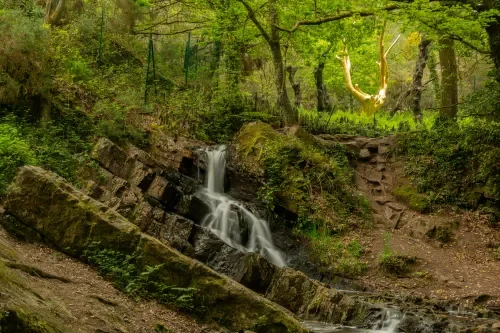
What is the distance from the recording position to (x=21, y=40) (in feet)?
40.9

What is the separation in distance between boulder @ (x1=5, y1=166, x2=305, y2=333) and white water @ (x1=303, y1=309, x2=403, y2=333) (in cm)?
165

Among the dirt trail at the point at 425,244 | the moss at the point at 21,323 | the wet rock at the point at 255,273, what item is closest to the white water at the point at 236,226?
the wet rock at the point at 255,273

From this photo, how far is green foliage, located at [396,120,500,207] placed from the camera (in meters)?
14.5

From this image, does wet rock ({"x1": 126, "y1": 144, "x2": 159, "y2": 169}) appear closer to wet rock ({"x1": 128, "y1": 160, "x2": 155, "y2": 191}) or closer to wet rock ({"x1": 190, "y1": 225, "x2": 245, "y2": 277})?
wet rock ({"x1": 128, "y1": 160, "x2": 155, "y2": 191})

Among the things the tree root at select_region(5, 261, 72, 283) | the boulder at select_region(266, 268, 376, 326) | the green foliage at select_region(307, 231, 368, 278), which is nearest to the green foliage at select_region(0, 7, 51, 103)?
the tree root at select_region(5, 261, 72, 283)

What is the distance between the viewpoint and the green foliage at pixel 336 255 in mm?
12413

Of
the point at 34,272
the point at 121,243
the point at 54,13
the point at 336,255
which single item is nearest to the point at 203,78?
the point at 54,13

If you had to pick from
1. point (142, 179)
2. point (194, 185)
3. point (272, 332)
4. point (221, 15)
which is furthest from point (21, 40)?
point (272, 332)

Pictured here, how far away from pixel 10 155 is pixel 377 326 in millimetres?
7859

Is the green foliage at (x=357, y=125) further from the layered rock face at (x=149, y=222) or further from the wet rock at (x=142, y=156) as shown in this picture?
the wet rock at (x=142, y=156)

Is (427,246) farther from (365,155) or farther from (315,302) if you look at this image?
(315,302)

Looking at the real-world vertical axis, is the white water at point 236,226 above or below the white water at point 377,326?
above

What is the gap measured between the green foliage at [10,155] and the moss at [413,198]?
1067 cm

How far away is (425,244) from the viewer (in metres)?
13.4
